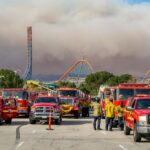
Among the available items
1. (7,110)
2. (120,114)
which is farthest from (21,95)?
(120,114)

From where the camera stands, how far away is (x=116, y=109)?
109ft

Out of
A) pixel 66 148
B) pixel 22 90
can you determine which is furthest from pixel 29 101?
pixel 66 148

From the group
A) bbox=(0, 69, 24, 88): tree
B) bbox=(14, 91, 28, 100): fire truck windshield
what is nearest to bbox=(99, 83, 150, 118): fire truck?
bbox=(14, 91, 28, 100): fire truck windshield

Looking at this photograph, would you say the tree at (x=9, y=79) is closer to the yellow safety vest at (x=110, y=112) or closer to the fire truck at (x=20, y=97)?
the fire truck at (x=20, y=97)

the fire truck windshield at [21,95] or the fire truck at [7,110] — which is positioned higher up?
the fire truck windshield at [21,95]

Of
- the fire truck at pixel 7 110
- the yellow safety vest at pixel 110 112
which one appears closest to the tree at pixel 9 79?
the fire truck at pixel 7 110

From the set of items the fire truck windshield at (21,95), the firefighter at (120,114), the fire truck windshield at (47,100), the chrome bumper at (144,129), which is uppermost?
the fire truck windshield at (21,95)

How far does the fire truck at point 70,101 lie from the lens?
50.9m

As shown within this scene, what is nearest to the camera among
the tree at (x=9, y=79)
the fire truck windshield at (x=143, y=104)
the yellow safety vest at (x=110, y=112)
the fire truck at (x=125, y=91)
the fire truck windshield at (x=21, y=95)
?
the fire truck windshield at (x=143, y=104)

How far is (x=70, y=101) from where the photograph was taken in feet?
170

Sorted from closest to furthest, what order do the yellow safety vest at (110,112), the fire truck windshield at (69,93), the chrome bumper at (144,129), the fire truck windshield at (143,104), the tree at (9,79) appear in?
the chrome bumper at (144,129) → the fire truck windshield at (143,104) → the yellow safety vest at (110,112) → the fire truck windshield at (69,93) → the tree at (9,79)

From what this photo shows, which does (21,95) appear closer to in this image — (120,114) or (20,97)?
(20,97)

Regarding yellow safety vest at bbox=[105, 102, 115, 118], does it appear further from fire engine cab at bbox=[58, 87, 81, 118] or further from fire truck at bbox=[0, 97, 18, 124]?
fire engine cab at bbox=[58, 87, 81, 118]

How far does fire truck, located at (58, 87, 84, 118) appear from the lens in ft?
167
